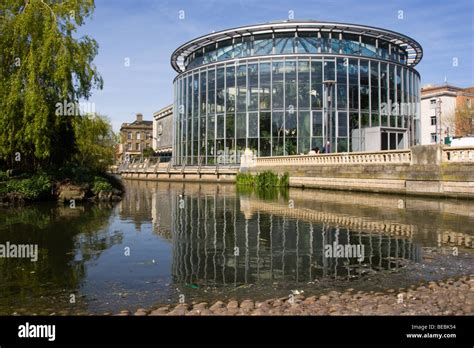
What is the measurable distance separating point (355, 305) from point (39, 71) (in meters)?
17.6

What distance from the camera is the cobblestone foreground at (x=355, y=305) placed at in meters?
5.20

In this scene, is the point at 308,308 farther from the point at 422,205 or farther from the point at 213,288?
the point at 422,205

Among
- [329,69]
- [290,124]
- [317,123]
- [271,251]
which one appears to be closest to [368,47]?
[329,69]

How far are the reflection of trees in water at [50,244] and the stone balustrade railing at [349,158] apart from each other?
49.9 ft

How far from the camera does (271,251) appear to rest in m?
9.27

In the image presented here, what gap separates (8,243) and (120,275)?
413cm

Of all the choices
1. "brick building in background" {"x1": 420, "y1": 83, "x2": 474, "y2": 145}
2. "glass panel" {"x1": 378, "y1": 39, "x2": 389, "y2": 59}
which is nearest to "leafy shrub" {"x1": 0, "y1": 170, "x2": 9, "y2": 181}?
"glass panel" {"x1": 378, "y1": 39, "x2": 389, "y2": 59}

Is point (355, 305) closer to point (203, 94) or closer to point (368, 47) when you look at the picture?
point (368, 47)

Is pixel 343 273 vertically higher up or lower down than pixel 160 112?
lower down

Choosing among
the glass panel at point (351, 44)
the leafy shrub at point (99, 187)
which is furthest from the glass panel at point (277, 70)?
the leafy shrub at point (99, 187)

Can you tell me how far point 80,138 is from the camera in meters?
20.8

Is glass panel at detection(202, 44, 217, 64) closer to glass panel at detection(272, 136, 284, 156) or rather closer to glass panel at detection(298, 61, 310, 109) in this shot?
glass panel at detection(298, 61, 310, 109)
